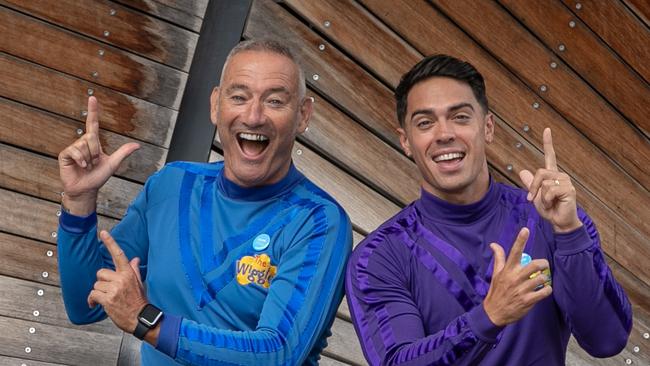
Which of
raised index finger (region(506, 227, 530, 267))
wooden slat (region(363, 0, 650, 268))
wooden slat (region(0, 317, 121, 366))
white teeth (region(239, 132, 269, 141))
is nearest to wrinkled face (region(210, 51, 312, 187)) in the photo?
white teeth (region(239, 132, 269, 141))

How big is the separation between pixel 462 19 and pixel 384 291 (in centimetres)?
161

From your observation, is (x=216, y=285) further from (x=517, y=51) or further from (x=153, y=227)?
(x=517, y=51)

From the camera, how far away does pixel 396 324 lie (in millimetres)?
2807

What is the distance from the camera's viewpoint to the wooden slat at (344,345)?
4.19 meters

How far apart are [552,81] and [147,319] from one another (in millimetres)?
2088

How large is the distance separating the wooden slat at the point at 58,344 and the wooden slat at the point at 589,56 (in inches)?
Answer: 72.8

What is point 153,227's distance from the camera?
3150 mm

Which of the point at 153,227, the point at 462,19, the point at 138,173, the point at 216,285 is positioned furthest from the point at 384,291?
the point at 138,173

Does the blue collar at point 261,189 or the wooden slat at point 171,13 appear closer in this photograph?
the blue collar at point 261,189

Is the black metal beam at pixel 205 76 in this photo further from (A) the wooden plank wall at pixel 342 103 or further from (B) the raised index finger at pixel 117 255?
(B) the raised index finger at pixel 117 255

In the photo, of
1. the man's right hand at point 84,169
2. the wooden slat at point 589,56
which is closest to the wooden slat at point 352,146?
the wooden slat at point 589,56

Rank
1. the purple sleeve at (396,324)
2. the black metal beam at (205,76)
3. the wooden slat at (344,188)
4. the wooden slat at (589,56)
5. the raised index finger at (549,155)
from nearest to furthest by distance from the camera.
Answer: the purple sleeve at (396,324) → the raised index finger at (549,155) → the wooden slat at (344,188) → the wooden slat at (589,56) → the black metal beam at (205,76)

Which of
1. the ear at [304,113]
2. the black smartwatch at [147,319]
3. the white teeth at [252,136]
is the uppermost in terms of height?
the ear at [304,113]

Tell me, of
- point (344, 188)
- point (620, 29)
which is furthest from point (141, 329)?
point (620, 29)
